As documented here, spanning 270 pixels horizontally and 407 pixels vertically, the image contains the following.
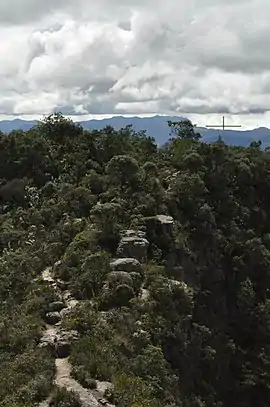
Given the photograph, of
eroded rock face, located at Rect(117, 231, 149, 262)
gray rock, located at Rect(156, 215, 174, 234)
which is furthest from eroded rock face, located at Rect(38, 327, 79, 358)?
gray rock, located at Rect(156, 215, 174, 234)

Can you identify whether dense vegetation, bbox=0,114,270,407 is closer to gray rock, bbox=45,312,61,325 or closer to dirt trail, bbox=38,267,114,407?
dirt trail, bbox=38,267,114,407

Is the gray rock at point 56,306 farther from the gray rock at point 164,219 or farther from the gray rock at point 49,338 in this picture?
the gray rock at point 164,219

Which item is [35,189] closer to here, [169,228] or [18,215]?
[18,215]

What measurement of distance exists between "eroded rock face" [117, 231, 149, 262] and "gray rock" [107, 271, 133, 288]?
3.02 m

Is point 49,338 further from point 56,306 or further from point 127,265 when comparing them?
point 127,265

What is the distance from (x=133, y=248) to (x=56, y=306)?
6926 millimetres

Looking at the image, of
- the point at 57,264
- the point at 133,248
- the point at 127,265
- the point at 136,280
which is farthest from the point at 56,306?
the point at 133,248

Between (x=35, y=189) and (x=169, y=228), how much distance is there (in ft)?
47.6

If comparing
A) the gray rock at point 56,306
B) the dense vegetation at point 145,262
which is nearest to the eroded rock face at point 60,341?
the dense vegetation at point 145,262

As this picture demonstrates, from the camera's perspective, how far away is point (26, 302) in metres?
29.2

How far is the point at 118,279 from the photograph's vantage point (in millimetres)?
30016

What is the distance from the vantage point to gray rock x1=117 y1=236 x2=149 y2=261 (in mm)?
33594

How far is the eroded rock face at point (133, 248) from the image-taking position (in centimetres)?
3359

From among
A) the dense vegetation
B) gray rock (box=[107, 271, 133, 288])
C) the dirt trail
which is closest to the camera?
the dirt trail
